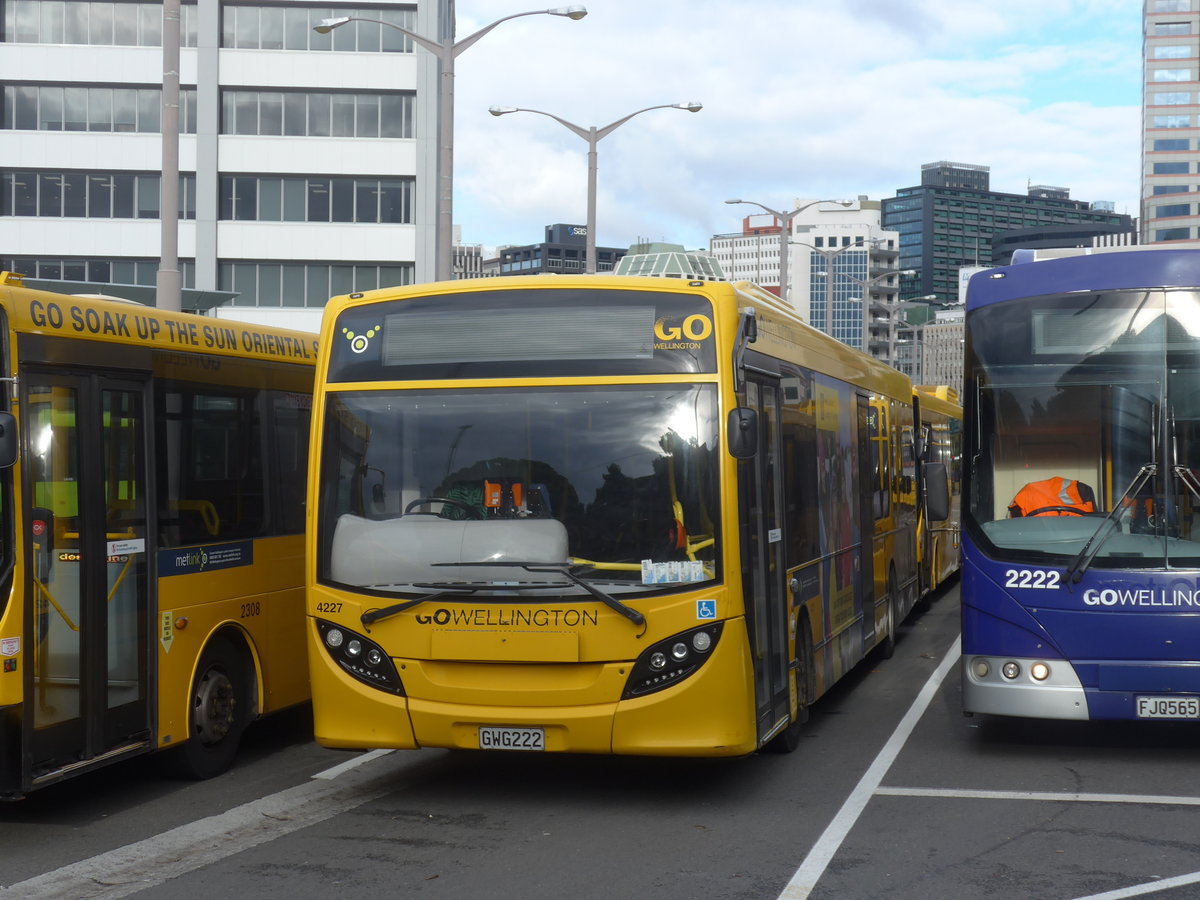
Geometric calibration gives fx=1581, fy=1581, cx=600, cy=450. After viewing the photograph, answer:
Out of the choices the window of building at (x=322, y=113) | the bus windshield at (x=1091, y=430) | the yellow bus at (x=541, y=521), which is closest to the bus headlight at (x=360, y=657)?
the yellow bus at (x=541, y=521)

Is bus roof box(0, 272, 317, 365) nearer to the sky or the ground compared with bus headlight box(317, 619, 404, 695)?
nearer to the sky

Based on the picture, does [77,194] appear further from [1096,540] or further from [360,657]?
[1096,540]

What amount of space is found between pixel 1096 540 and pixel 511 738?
149 inches

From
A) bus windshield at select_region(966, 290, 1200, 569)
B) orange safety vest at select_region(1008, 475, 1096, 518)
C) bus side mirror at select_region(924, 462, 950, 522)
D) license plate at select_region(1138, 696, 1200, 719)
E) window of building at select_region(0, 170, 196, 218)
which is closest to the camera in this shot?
license plate at select_region(1138, 696, 1200, 719)

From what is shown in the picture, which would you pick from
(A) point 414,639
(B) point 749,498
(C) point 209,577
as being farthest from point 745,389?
(C) point 209,577

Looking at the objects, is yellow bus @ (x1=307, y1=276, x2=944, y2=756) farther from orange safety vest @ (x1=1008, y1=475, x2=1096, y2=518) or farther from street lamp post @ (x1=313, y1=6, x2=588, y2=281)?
street lamp post @ (x1=313, y1=6, x2=588, y2=281)

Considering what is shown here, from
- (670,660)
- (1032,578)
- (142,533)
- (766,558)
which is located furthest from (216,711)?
(1032,578)

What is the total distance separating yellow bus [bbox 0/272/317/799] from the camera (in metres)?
7.73

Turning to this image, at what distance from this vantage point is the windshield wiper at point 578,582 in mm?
7961

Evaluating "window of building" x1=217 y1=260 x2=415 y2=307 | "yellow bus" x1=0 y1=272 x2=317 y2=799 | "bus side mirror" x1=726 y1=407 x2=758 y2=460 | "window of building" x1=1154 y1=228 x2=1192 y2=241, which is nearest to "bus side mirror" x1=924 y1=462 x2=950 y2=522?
"bus side mirror" x1=726 y1=407 x2=758 y2=460

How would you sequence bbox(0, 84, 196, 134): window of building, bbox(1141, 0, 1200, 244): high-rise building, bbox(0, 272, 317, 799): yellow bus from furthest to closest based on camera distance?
bbox(1141, 0, 1200, 244): high-rise building, bbox(0, 84, 196, 134): window of building, bbox(0, 272, 317, 799): yellow bus

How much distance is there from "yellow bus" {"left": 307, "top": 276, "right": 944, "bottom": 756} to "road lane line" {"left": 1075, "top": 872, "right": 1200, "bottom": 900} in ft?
6.83

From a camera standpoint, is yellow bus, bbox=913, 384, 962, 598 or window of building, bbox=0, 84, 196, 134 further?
window of building, bbox=0, 84, 196, 134

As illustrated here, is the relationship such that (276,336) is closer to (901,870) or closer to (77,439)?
(77,439)
